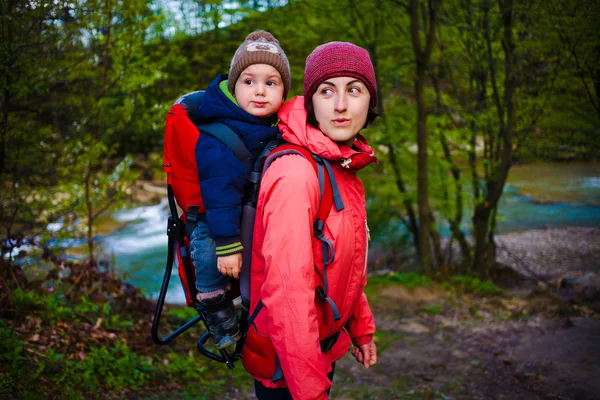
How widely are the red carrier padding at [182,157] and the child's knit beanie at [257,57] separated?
0.99 ft

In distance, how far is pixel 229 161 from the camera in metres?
1.84

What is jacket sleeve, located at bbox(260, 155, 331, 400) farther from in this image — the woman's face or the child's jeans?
the child's jeans

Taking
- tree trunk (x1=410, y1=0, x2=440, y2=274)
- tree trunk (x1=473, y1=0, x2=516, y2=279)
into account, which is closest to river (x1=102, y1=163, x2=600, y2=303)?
tree trunk (x1=473, y1=0, x2=516, y2=279)

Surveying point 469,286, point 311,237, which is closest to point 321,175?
point 311,237

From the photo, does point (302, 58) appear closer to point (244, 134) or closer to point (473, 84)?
point (473, 84)

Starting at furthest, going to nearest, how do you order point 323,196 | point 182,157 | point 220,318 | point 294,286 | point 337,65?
1. point 220,318
2. point 182,157
3. point 337,65
4. point 323,196
5. point 294,286

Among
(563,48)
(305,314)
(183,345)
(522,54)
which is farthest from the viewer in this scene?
(522,54)

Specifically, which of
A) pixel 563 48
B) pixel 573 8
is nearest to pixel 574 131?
pixel 563 48

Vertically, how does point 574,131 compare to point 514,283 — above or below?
above

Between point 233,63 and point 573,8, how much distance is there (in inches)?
207

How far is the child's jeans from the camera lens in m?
2.03

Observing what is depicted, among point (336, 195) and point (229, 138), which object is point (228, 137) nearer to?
point (229, 138)

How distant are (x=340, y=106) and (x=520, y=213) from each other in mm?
16798

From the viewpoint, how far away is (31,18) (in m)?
3.53
